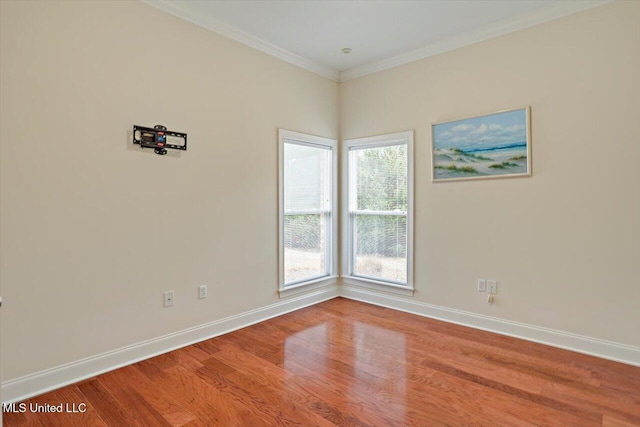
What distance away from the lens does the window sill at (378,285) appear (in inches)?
159

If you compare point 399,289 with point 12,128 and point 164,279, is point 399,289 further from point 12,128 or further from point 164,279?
point 12,128

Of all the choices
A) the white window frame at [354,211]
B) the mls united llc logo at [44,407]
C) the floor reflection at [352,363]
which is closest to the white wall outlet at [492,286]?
the white window frame at [354,211]

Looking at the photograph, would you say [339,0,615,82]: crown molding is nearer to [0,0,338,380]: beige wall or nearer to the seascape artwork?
the seascape artwork

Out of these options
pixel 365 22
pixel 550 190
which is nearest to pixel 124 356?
pixel 365 22

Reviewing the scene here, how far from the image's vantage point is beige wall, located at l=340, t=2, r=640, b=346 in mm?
2785

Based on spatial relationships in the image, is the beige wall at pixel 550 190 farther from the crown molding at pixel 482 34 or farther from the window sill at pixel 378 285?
the window sill at pixel 378 285

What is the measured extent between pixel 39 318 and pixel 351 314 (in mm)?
2670

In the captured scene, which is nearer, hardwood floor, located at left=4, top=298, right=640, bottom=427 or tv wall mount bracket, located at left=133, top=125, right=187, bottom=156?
hardwood floor, located at left=4, top=298, right=640, bottom=427

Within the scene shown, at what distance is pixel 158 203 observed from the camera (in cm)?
292

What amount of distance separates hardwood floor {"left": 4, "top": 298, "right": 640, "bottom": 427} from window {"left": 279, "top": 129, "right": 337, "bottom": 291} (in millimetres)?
991

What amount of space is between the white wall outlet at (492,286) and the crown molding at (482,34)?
7.33 feet

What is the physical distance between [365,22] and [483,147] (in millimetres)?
1548

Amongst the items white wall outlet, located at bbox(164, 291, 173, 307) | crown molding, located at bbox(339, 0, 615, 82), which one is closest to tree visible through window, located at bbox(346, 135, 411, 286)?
crown molding, located at bbox(339, 0, 615, 82)

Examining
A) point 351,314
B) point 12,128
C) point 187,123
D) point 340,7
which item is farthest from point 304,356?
point 340,7
